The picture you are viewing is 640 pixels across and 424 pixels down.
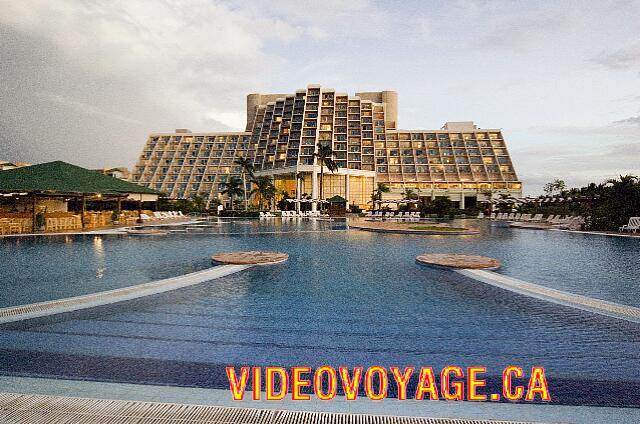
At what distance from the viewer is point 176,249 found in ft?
42.2

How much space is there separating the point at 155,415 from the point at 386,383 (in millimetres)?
1866

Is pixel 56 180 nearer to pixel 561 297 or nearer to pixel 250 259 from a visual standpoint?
pixel 250 259

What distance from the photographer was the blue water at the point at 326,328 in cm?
341

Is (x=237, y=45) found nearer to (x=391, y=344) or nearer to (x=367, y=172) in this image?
(x=367, y=172)

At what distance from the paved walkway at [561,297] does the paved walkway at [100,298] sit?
601 centimetres

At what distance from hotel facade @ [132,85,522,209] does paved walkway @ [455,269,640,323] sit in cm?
6125

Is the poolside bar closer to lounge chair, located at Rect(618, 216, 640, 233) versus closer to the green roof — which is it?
the green roof

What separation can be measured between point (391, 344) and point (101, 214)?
27346 mm

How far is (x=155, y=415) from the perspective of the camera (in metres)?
2.46

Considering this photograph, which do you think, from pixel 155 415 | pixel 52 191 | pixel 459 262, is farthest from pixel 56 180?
pixel 155 415

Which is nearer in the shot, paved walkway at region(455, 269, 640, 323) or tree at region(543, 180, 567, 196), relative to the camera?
paved walkway at region(455, 269, 640, 323)

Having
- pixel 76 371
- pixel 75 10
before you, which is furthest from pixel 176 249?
pixel 75 10

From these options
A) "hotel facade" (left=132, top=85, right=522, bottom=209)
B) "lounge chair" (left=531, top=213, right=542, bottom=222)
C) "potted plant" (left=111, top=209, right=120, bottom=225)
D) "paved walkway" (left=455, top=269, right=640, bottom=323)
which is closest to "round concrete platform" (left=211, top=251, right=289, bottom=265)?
"paved walkway" (left=455, top=269, right=640, bottom=323)

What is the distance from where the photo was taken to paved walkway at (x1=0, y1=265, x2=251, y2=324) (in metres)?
5.03
